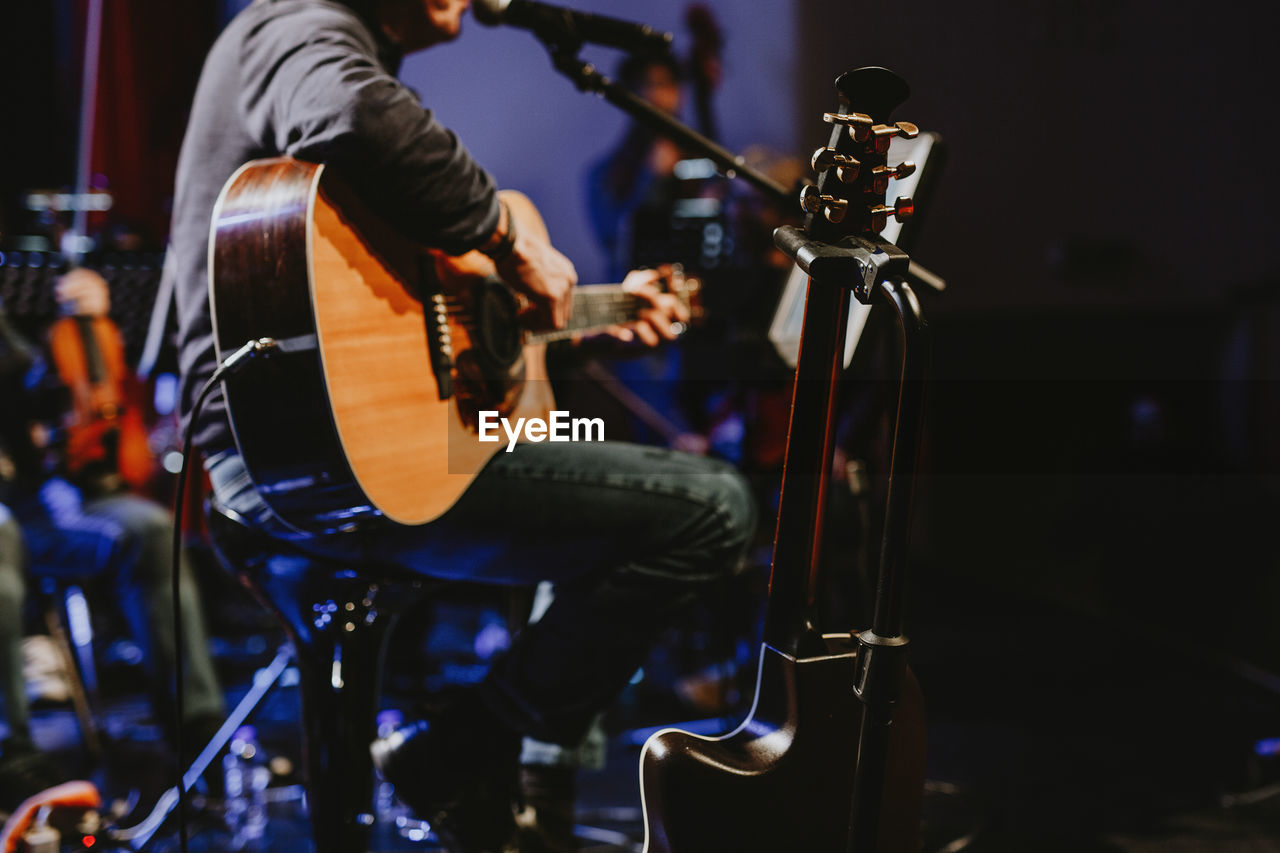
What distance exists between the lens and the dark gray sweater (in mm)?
1110

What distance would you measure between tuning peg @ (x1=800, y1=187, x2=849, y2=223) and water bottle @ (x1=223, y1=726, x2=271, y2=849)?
1493mm

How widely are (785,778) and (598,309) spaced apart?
0.89 m

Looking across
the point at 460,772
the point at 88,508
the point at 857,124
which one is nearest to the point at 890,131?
the point at 857,124

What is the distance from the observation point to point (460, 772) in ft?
4.25

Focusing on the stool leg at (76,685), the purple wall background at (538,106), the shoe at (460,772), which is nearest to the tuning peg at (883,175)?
the purple wall background at (538,106)

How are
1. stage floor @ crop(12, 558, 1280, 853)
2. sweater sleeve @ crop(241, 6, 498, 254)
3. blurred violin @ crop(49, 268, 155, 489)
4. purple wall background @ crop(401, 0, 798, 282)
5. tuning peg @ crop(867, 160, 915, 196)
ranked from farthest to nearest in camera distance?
blurred violin @ crop(49, 268, 155, 489) < stage floor @ crop(12, 558, 1280, 853) < purple wall background @ crop(401, 0, 798, 282) < sweater sleeve @ crop(241, 6, 498, 254) < tuning peg @ crop(867, 160, 915, 196)

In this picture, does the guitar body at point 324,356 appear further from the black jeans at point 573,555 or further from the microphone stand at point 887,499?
→ the microphone stand at point 887,499

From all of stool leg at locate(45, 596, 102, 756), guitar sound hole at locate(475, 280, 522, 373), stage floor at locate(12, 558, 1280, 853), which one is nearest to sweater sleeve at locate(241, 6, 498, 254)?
guitar sound hole at locate(475, 280, 522, 373)

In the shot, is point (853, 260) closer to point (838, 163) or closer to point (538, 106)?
point (838, 163)

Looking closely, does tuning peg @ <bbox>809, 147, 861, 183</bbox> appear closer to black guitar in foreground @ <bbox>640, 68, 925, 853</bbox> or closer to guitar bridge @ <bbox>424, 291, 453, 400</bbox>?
black guitar in foreground @ <bbox>640, 68, 925, 853</bbox>

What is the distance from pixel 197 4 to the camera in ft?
9.23

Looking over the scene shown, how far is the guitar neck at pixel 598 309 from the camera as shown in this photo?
1565 mm

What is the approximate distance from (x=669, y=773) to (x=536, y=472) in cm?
48

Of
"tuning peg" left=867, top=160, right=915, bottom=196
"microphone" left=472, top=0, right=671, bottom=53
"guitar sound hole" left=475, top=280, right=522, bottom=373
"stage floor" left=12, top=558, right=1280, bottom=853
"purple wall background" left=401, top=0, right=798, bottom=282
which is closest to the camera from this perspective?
"tuning peg" left=867, top=160, right=915, bottom=196
